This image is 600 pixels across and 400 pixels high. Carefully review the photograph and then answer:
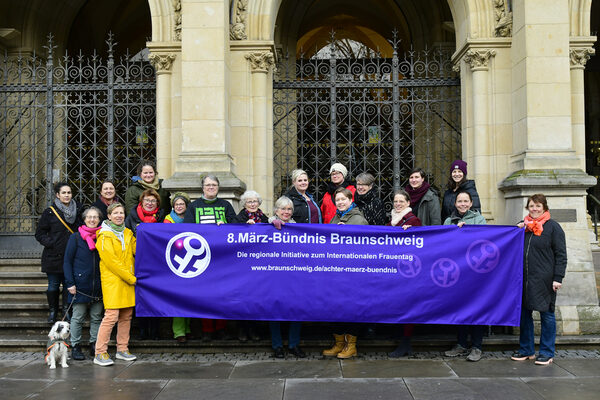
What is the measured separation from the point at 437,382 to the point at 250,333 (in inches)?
96.3

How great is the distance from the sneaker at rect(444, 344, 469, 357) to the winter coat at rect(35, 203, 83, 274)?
4.76 m

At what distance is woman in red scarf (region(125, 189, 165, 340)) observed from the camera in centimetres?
721

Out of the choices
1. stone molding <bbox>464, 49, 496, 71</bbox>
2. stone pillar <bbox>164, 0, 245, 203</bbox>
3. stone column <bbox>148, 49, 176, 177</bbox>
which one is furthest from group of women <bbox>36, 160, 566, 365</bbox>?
stone molding <bbox>464, 49, 496, 71</bbox>

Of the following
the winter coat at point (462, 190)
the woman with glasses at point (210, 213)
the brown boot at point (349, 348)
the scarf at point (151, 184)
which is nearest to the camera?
the brown boot at point (349, 348)

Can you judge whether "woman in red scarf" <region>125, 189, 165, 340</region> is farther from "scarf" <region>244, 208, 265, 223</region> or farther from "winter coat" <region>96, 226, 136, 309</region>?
"scarf" <region>244, 208, 265, 223</region>

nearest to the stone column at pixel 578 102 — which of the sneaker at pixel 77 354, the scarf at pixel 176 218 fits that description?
the scarf at pixel 176 218

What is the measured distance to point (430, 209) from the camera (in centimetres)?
740

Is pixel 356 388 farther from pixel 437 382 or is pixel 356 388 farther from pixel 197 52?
pixel 197 52

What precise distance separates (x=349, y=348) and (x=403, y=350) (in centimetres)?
64

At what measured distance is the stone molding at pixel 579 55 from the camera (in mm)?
9914

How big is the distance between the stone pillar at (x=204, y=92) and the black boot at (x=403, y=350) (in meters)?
3.09

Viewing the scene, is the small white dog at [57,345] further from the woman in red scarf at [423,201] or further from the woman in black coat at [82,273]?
the woman in red scarf at [423,201]

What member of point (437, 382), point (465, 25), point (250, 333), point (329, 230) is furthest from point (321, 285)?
point (465, 25)

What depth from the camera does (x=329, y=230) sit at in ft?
22.4
